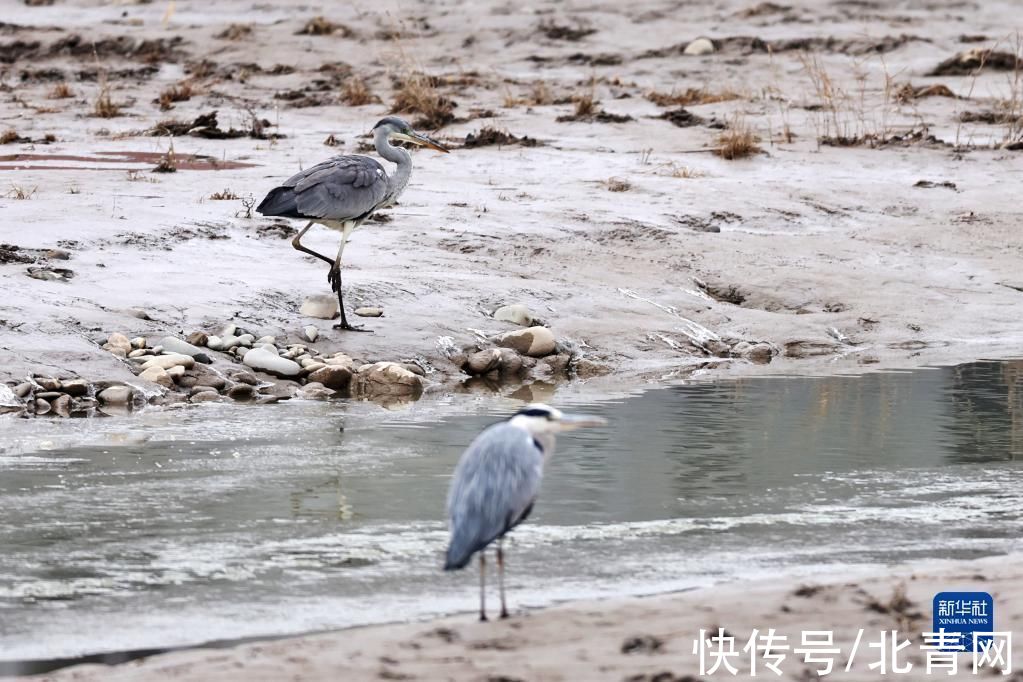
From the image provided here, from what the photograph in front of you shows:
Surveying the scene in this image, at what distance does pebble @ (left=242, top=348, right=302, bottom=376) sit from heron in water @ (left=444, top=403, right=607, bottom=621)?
449 cm

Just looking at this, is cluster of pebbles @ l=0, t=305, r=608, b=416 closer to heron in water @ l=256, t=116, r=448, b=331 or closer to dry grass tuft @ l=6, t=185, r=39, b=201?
heron in water @ l=256, t=116, r=448, b=331

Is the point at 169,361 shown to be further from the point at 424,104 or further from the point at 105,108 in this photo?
the point at 105,108

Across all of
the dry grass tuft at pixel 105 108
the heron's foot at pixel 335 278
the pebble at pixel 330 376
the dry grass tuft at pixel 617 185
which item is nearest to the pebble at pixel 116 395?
the pebble at pixel 330 376

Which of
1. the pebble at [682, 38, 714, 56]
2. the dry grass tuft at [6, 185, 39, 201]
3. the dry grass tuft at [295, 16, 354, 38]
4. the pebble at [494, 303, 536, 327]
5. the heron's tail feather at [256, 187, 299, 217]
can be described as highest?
the dry grass tuft at [295, 16, 354, 38]

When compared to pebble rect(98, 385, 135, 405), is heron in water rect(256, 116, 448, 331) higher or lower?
higher

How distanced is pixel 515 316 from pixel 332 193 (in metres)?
1.49

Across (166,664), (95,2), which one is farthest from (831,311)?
(95,2)

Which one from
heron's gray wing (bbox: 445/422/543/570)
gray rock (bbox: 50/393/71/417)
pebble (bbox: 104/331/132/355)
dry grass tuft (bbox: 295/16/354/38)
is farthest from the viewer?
dry grass tuft (bbox: 295/16/354/38)

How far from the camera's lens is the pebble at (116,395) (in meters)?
8.64

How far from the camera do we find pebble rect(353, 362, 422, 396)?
9297 mm

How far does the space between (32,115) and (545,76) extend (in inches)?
252

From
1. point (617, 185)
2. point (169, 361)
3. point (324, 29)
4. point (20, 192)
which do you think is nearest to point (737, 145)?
point (617, 185)

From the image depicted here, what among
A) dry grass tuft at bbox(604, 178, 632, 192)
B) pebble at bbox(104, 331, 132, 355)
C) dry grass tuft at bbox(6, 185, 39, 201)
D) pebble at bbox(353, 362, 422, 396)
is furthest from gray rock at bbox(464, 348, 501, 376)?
dry grass tuft at bbox(604, 178, 632, 192)

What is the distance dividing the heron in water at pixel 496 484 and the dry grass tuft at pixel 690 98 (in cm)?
1299
